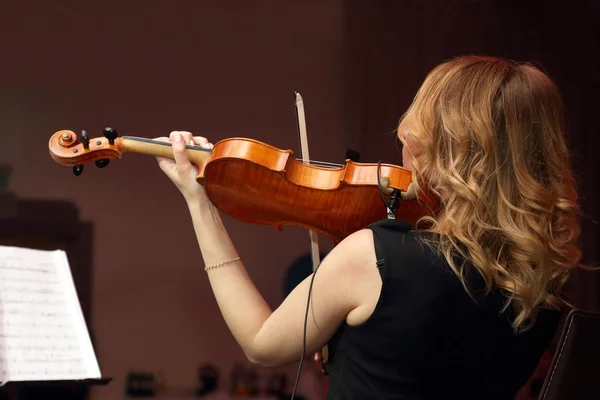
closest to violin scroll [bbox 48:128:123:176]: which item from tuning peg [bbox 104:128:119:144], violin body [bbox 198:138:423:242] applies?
tuning peg [bbox 104:128:119:144]

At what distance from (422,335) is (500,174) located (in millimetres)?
274

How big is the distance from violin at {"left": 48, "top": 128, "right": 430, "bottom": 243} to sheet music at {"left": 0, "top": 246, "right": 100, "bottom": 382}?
0.38 m

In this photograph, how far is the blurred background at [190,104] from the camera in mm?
2619

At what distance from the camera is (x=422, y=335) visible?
1100mm

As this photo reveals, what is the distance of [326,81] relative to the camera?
9.61ft

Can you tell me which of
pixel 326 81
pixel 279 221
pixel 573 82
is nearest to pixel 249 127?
pixel 326 81

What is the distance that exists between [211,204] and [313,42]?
1658mm

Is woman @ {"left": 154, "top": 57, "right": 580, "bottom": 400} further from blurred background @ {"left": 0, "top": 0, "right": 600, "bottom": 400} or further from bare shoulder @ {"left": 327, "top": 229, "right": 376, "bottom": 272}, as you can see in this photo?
blurred background @ {"left": 0, "top": 0, "right": 600, "bottom": 400}

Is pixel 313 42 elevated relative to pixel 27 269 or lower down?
elevated

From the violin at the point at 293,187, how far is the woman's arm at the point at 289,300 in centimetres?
9

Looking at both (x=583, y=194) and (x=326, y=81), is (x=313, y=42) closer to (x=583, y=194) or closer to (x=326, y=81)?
(x=326, y=81)

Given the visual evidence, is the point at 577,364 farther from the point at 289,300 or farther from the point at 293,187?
the point at 293,187

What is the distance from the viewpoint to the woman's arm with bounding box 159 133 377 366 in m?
1.12

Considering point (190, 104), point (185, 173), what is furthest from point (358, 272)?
point (190, 104)
